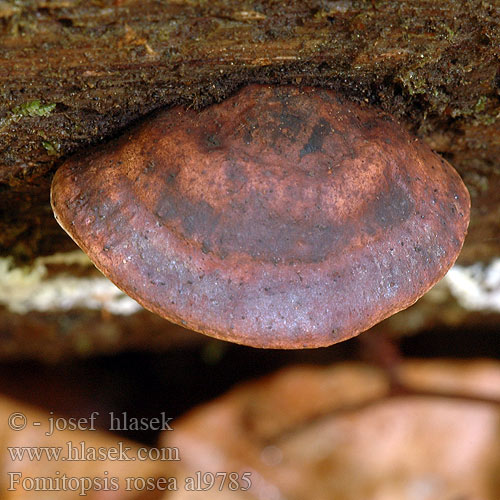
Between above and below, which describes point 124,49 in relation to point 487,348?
above

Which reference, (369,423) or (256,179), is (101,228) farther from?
(369,423)

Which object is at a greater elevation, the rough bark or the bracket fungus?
the rough bark

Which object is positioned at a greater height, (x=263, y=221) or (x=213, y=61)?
(x=213, y=61)

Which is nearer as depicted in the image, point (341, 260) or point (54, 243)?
point (341, 260)

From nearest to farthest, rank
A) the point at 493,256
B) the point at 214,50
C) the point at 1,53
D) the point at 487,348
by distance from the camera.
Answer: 1. the point at 1,53
2. the point at 214,50
3. the point at 493,256
4. the point at 487,348

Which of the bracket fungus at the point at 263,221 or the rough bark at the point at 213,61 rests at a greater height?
the rough bark at the point at 213,61

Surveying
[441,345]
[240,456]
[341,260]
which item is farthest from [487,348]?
[341,260]

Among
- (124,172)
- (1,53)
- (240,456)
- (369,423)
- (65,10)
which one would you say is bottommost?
(240,456)

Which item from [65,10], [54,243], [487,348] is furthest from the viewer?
[487,348]
